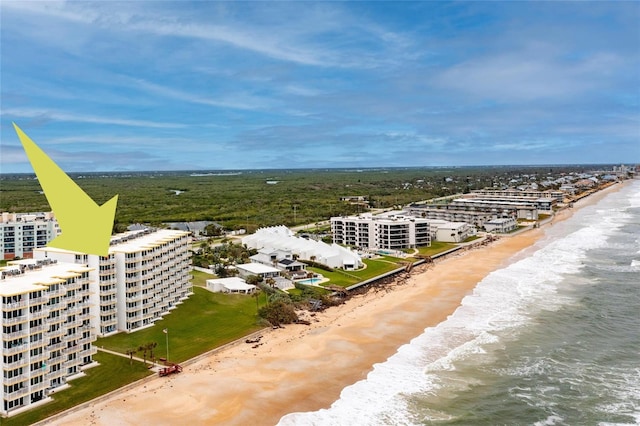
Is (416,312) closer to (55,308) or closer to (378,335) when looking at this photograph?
(378,335)

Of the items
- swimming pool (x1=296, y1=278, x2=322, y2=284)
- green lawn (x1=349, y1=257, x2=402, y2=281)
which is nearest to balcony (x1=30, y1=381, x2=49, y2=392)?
swimming pool (x1=296, y1=278, x2=322, y2=284)

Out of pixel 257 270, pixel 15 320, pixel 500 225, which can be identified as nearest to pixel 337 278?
pixel 257 270

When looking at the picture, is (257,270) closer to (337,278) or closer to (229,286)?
(229,286)

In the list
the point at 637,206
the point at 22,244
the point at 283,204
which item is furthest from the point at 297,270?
the point at 637,206

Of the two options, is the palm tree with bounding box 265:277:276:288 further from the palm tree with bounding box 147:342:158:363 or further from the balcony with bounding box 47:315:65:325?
the balcony with bounding box 47:315:65:325
